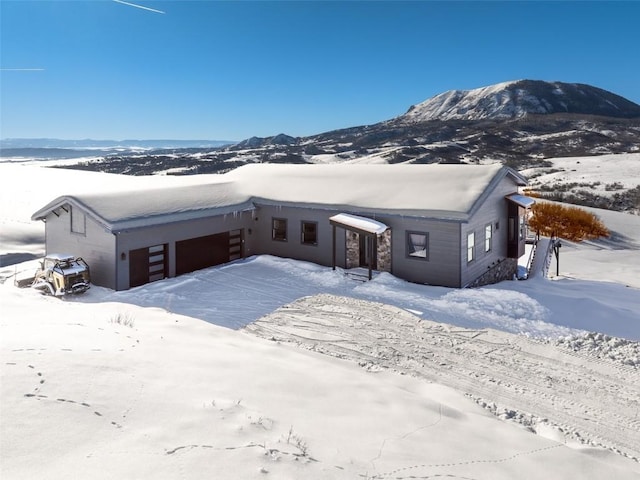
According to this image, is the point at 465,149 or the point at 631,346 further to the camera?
the point at 465,149

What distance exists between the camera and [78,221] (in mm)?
16453

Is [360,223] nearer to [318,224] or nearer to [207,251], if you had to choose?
[318,224]

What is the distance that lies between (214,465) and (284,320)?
8.96 meters

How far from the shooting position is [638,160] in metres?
69.8

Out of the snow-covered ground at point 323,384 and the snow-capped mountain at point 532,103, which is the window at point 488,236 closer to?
the snow-covered ground at point 323,384

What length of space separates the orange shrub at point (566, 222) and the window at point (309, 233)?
24499 mm

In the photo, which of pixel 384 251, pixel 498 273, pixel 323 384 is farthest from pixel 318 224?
pixel 323 384

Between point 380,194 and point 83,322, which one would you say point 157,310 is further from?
point 380,194

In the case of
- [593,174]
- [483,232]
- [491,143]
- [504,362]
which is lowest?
[504,362]

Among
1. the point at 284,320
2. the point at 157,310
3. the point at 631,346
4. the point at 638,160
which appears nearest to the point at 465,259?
the point at 631,346

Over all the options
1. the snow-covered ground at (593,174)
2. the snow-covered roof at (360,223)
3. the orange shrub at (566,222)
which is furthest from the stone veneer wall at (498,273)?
the snow-covered ground at (593,174)

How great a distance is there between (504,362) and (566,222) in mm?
33770

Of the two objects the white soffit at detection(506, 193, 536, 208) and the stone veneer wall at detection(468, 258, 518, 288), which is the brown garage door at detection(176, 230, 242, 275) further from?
the white soffit at detection(506, 193, 536, 208)


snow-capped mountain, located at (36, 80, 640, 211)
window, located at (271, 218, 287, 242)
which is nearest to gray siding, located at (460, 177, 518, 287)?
window, located at (271, 218, 287, 242)
